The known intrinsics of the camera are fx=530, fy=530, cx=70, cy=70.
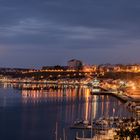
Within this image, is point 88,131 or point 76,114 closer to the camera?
point 88,131

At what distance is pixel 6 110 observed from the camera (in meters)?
23.4

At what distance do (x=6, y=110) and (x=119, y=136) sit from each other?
1152 cm

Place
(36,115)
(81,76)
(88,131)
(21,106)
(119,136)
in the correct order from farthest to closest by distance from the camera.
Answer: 1. (81,76)
2. (21,106)
3. (36,115)
4. (88,131)
5. (119,136)

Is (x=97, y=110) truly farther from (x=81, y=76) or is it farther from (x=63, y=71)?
(x=63, y=71)

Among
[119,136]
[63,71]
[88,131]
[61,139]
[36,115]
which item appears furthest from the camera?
[63,71]

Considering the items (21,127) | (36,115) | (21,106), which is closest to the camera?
(21,127)

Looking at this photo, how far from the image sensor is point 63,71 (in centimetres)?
7350

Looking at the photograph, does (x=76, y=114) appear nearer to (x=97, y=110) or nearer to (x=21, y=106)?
(x=97, y=110)

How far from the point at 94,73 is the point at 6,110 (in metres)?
45.2

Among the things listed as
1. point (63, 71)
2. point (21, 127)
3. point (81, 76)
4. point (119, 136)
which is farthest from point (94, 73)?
point (119, 136)

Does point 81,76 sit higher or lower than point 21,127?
higher

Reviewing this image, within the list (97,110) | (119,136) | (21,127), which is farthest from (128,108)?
(119,136)

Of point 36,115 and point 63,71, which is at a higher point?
point 63,71

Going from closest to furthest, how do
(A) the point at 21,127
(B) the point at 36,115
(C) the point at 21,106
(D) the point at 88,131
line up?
1. (D) the point at 88,131
2. (A) the point at 21,127
3. (B) the point at 36,115
4. (C) the point at 21,106
